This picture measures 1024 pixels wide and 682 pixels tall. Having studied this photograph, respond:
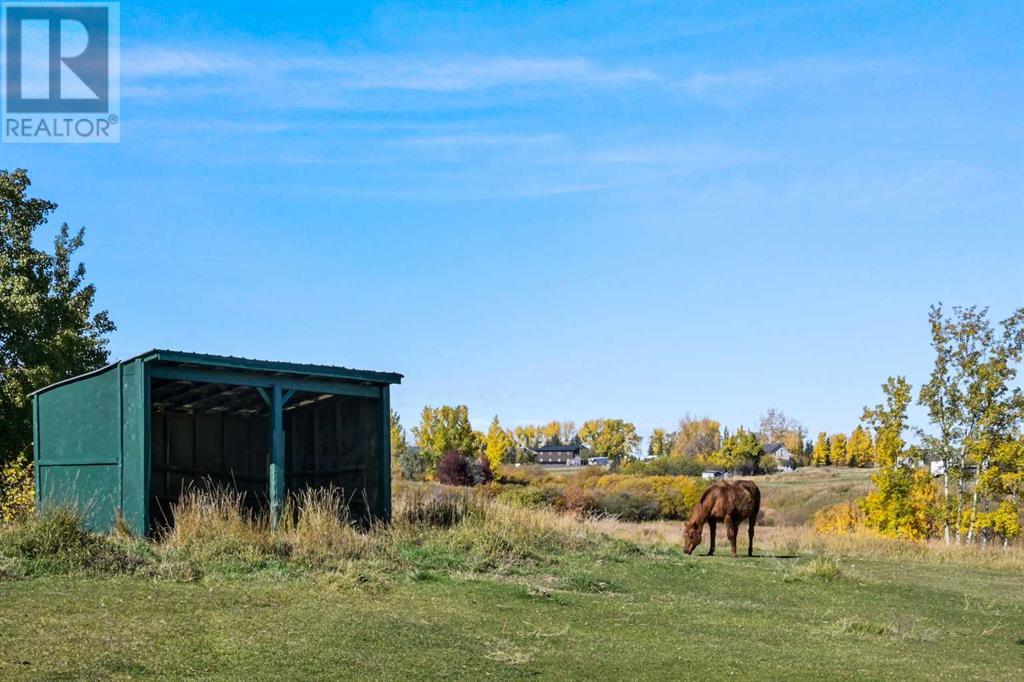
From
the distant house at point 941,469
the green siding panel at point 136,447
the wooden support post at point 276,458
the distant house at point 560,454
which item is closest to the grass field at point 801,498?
the distant house at point 941,469

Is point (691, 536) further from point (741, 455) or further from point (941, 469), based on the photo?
point (741, 455)

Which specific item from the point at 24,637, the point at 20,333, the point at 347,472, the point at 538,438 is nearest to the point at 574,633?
the point at 24,637

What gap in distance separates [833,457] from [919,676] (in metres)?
118

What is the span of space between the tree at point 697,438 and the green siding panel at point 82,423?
105m

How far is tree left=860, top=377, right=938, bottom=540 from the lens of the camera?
2908cm

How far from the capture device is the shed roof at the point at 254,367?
1605 cm

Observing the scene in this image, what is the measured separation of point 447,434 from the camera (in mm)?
74250

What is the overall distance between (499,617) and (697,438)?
414 ft

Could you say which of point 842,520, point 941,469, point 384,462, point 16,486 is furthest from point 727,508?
point 842,520

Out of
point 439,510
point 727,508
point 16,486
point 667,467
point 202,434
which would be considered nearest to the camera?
point 439,510

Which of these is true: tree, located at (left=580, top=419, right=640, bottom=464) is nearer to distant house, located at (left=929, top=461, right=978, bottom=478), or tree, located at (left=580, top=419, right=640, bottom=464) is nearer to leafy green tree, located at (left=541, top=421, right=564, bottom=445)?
leafy green tree, located at (left=541, top=421, right=564, bottom=445)

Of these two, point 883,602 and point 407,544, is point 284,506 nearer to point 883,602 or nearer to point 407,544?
point 407,544

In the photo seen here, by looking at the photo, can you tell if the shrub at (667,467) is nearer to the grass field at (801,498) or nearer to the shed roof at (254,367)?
the grass field at (801,498)

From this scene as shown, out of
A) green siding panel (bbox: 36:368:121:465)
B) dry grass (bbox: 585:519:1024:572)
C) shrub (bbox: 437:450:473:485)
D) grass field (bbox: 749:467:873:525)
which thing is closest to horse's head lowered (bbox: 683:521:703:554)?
dry grass (bbox: 585:519:1024:572)
